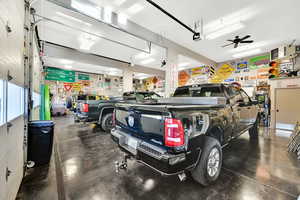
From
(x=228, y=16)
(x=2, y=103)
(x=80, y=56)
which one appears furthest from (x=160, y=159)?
(x=80, y=56)

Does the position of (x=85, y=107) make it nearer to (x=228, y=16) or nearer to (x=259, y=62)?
(x=228, y=16)

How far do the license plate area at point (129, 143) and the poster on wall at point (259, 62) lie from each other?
30.8 ft

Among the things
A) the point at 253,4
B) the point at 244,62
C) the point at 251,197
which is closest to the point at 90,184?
the point at 251,197

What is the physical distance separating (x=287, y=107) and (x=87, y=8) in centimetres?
840

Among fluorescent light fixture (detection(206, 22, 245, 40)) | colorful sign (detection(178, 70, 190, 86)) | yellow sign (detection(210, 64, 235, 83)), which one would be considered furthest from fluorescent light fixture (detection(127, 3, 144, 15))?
colorful sign (detection(178, 70, 190, 86))

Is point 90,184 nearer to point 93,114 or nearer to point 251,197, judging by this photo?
point 251,197

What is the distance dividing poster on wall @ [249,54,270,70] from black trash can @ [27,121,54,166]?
1037cm

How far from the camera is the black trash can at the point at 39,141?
6.88ft

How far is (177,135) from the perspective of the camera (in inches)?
48.7

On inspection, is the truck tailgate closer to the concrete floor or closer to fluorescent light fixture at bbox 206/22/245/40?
the concrete floor

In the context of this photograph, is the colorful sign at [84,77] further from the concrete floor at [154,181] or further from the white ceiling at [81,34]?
the concrete floor at [154,181]

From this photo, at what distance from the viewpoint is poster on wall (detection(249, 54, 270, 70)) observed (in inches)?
275

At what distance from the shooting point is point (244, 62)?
788 centimetres

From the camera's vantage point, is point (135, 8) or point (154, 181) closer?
point (154, 181)
